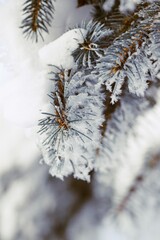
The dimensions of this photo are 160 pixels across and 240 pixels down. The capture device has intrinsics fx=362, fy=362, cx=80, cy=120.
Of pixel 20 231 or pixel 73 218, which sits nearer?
pixel 20 231

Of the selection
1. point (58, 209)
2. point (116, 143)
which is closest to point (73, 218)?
point (58, 209)

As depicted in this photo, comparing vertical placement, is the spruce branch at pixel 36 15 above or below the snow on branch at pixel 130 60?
above

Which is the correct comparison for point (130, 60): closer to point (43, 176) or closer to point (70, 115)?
point (70, 115)

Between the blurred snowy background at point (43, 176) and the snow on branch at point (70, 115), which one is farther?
the blurred snowy background at point (43, 176)

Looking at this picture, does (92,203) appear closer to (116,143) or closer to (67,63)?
(116,143)

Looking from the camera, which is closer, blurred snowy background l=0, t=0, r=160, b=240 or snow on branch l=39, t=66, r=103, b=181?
snow on branch l=39, t=66, r=103, b=181

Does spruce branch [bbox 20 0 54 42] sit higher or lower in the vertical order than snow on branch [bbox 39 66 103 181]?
higher

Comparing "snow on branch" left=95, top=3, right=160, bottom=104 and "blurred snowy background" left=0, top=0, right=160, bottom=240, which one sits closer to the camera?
"snow on branch" left=95, top=3, right=160, bottom=104

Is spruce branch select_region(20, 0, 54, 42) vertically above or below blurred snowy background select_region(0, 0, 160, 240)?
above

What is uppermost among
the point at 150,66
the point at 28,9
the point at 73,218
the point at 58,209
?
the point at 28,9
